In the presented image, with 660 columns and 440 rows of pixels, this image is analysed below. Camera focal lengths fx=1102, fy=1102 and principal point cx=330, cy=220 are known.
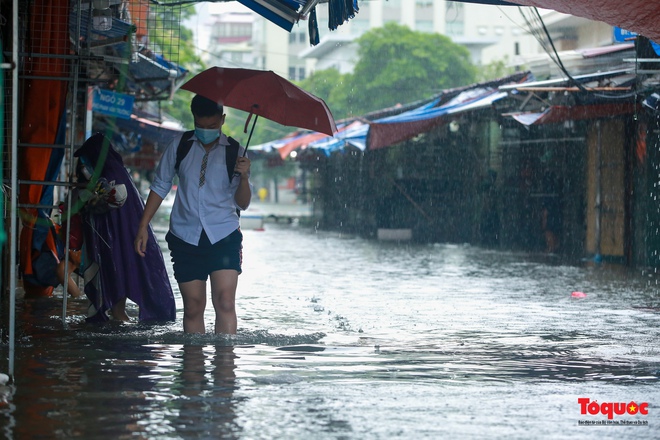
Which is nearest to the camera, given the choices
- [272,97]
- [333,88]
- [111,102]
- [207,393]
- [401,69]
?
[207,393]

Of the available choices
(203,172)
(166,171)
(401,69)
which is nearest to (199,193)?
(203,172)

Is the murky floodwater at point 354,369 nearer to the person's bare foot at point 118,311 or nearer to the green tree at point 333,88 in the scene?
the person's bare foot at point 118,311

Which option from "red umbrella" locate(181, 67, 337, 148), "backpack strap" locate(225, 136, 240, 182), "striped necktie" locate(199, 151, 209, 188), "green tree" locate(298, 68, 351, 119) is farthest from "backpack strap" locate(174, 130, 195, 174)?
"green tree" locate(298, 68, 351, 119)

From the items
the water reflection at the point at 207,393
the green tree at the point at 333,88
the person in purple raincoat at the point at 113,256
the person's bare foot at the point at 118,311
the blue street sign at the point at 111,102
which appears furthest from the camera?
the green tree at the point at 333,88

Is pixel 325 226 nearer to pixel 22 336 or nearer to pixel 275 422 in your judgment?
pixel 22 336

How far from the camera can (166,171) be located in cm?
715

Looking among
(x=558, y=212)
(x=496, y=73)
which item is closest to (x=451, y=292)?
(x=558, y=212)

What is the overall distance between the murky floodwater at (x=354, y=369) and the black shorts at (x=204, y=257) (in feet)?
1.67

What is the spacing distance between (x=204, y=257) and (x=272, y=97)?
121cm

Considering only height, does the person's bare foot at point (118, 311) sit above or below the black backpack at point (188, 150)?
below

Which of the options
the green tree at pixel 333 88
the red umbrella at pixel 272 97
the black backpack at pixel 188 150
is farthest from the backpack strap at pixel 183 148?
the green tree at pixel 333 88

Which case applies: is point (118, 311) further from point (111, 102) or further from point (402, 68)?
point (402, 68)

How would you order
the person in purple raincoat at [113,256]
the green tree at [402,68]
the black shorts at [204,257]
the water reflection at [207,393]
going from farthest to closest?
the green tree at [402,68]
the person in purple raincoat at [113,256]
the black shorts at [204,257]
the water reflection at [207,393]

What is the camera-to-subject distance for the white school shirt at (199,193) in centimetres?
712
